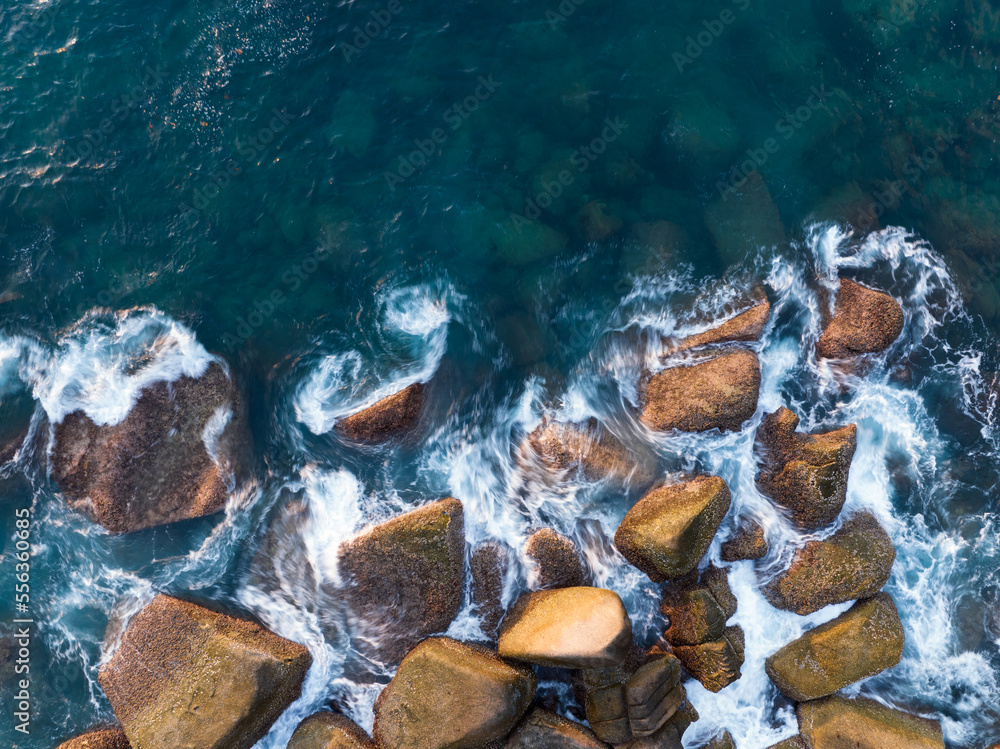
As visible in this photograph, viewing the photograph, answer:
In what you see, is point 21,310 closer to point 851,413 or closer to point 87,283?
point 87,283

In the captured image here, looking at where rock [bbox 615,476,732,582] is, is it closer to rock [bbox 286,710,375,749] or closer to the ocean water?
the ocean water

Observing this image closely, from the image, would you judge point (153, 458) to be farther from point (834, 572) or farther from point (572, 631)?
point (834, 572)

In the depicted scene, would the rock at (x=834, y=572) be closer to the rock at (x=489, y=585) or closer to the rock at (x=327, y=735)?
the rock at (x=489, y=585)

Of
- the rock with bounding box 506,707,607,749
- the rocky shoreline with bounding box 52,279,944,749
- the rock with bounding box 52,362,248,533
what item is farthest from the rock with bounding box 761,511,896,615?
the rock with bounding box 52,362,248,533

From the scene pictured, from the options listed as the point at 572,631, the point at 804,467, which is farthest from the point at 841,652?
the point at 572,631

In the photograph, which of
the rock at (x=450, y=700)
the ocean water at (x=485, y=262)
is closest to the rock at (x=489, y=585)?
the ocean water at (x=485, y=262)

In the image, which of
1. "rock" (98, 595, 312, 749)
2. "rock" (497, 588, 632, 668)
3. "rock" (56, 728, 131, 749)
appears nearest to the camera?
"rock" (497, 588, 632, 668)
